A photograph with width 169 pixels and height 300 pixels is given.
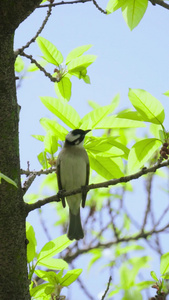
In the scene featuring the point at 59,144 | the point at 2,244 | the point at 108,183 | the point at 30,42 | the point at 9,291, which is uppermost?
the point at 30,42

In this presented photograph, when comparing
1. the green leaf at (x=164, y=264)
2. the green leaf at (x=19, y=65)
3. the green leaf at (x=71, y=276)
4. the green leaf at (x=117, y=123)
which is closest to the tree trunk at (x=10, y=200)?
the green leaf at (x=71, y=276)

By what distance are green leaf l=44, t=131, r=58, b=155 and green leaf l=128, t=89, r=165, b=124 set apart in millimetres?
773

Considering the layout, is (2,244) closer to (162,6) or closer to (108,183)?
(108,183)

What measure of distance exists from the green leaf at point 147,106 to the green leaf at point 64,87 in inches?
31.5

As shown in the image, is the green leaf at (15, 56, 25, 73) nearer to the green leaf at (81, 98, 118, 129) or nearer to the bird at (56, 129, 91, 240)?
the bird at (56, 129, 91, 240)

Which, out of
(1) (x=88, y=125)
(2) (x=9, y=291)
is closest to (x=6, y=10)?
(1) (x=88, y=125)

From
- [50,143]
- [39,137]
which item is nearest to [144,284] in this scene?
[50,143]

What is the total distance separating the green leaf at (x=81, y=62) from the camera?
3.02 metres

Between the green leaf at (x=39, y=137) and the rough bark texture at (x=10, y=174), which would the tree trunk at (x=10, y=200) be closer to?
the rough bark texture at (x=10, y=174)

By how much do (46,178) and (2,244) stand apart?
2.67 m

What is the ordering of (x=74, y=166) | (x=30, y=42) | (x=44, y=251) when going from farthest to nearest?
(x=74, y=166)
(x=30, y=42)
(x=44, y=251)

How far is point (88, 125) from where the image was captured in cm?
283

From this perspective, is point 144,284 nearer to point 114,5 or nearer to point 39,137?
point 39,137

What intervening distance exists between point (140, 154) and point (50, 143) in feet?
2.69
